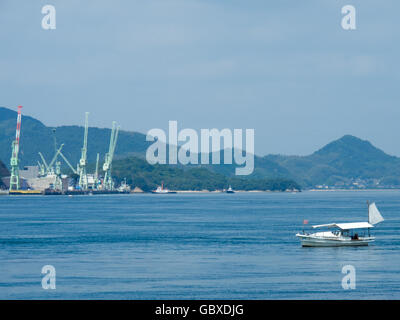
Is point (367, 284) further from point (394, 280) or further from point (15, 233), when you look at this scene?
point (15, 233)

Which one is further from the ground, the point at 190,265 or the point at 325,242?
the point at 325,242

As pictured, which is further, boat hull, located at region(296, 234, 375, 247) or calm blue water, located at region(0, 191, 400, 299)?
boat hull, located at region(296, 234, 375, 247)

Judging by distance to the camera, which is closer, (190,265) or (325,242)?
(190,265)

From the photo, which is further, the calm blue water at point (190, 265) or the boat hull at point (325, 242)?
the boat hull at point (325, 242)

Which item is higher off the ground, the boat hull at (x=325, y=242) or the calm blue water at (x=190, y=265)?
the boat hull at (x=325, y=242)

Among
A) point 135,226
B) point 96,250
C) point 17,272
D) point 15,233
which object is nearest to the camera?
point 17,272

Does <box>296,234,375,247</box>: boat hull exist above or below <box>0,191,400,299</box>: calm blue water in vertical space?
above

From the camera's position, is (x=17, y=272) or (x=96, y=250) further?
(x=96, y=250)

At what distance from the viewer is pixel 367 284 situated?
2149 inches
